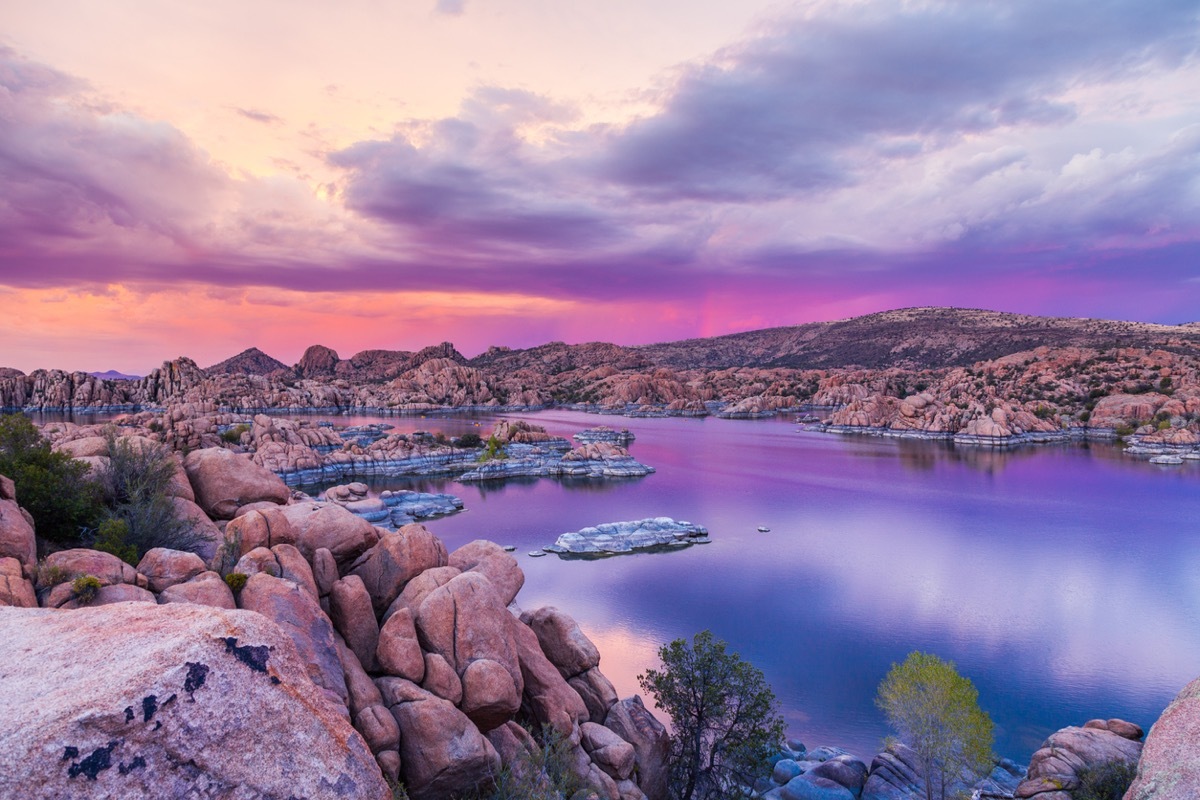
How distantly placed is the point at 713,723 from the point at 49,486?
19154mm

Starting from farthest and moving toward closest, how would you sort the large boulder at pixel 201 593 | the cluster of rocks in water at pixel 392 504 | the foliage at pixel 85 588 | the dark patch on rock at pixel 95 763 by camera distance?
the cluster of rocks in water at pixel 392 504
the large boulder at pixel 201 593
the foliage at pixel 85 588
the dark patch on rock at pixel 95 763

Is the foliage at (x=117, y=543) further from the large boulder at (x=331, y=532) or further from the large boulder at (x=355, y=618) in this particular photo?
the large boulder at (x=355, y=618)

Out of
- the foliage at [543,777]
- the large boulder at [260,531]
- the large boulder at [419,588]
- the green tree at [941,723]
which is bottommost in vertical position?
the green tree at [941,723]

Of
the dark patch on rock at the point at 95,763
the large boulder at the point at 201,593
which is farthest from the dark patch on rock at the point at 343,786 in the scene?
the large boulder at the point at 201,593

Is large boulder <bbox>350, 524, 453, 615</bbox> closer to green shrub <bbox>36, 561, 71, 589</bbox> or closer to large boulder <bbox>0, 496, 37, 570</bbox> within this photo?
green shrub <bbox>36, 561, 71, 589</bbox>

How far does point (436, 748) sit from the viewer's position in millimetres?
12422

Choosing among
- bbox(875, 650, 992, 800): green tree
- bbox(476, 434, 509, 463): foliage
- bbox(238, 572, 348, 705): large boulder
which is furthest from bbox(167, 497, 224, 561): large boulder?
bbox(476, 434, 509, 463): foliage

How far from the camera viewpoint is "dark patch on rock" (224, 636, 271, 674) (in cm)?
622

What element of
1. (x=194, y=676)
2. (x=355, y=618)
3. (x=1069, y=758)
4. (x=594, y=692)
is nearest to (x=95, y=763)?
(x=194, y=676)

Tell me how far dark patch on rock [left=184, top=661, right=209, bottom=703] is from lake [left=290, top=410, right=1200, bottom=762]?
22760 mm

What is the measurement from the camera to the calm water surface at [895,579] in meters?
27.5

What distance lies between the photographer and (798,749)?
22109 millimetres

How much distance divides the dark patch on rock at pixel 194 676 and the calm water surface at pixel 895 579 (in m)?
22.6

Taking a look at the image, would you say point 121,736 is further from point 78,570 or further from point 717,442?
point 717,442
